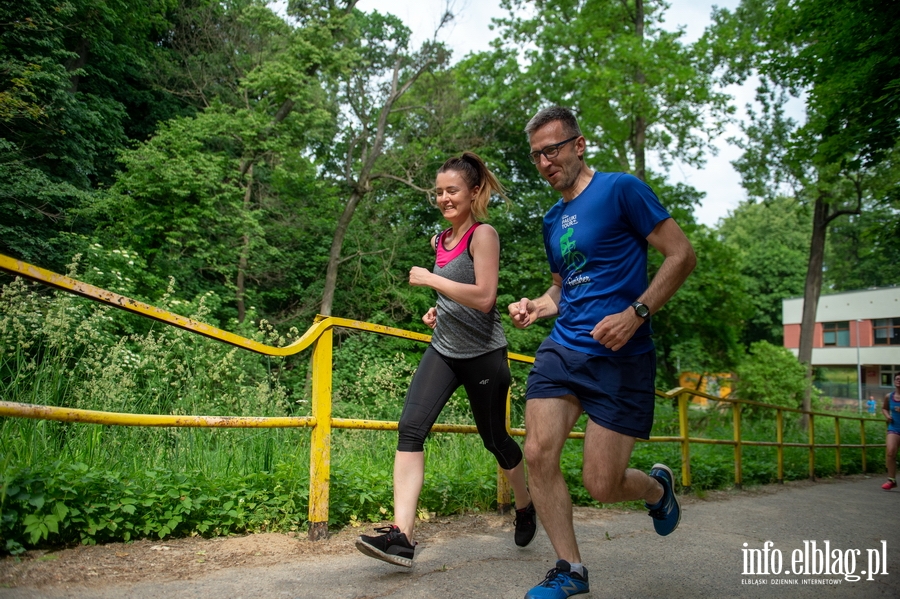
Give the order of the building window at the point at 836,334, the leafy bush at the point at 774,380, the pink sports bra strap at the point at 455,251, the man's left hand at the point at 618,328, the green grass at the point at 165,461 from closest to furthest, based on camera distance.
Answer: the man's left hand at the point at 618,328 < the green grass at the point at 165,461 < the pink sports bra strap at the point at 455,251 < the leafy bush at the point at 774,380 < the building window at the point at 836,334

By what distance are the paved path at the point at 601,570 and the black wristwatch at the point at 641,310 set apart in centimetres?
124

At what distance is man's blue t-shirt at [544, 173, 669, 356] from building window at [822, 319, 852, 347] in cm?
5495

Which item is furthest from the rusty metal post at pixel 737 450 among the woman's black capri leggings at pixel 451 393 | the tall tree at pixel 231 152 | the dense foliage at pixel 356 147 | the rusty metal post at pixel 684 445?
the tall tree at pixel 231 152

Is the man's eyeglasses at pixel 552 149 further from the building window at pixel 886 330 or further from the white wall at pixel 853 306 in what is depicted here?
the building window at pixel 886 330

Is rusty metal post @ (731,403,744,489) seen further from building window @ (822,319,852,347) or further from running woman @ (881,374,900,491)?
building window @ (822,319,852,347)

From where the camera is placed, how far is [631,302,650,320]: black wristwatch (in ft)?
9.12

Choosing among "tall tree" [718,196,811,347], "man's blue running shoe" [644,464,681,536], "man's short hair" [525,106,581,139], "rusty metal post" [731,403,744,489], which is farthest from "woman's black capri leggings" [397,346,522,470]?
"tall tree" [718,196,811,347]

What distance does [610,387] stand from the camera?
2871 millimetres

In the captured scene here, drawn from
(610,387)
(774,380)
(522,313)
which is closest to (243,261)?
(522,313)

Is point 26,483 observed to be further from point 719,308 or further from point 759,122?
point 759,122

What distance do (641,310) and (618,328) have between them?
0.13 metres

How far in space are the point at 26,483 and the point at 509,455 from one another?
7.48 ft

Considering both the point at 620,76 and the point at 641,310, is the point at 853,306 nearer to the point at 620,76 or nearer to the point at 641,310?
the point at 620,76

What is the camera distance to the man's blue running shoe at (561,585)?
2609 millimetres
